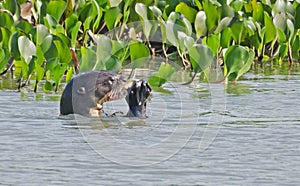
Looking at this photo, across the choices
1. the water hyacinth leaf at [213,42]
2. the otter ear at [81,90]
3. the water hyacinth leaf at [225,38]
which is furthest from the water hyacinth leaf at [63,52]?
the water hyacinth leaf at [225,38]

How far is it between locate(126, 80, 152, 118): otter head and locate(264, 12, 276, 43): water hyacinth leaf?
13.3ft

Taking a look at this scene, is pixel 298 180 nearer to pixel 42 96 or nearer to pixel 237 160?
pixel 237 160

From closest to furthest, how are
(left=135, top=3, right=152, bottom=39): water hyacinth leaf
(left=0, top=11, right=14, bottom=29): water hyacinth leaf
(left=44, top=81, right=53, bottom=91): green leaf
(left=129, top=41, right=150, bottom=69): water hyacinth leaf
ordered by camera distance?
(left=44, top=81, right=53, bottom=91): green leaf
(left=129, top=41, right=150, bottom=69): water hyacinth leaf
(left=0, top=11, right=14, bottom=29): water hyacinth leaf
(left=135, top=3, right=152, bottom=39): water hyacinth leaf

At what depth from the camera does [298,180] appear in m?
6.52

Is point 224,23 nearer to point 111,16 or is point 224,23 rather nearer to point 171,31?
point 171,31

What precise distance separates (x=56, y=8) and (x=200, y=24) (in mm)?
1715

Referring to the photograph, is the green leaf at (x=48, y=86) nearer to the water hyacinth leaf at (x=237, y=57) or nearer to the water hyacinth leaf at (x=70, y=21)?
the water hyacinth leaf at (x=70, y=21)

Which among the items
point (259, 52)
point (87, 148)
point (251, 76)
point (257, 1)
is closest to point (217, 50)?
point (251, 76)

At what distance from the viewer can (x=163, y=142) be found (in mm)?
7832

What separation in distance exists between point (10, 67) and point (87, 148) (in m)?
3.86

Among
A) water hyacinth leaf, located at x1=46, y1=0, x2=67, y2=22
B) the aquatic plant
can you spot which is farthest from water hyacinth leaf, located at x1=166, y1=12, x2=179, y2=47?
water hyacinth leaf, located at x1=46, y1=0, x2=67, y2=22

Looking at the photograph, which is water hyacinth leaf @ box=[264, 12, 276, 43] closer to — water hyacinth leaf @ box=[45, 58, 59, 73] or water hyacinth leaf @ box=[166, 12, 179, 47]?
water hyacinth leaf @ box=[166, 12, 179, 47]

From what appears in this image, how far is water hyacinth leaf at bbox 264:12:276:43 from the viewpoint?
A: 489 inches

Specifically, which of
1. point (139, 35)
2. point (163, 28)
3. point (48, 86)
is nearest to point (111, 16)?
point (163, 28)
